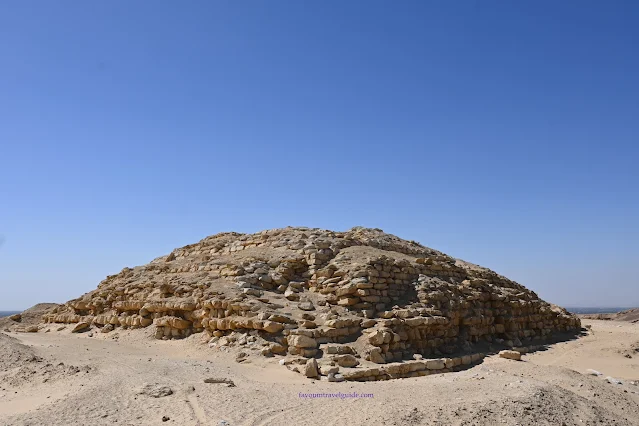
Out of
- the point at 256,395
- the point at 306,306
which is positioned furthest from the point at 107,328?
the point at 256,395

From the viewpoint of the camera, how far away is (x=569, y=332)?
773 inches

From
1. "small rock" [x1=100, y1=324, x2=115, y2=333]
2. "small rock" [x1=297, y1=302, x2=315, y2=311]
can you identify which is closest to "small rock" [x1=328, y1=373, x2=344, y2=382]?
"small rock" [x1=297, y1=302, x2=315, y2=311]

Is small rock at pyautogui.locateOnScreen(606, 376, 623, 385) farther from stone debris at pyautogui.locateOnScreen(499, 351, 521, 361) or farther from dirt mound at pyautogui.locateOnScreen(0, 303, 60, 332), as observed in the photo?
dirt mound at pyautogui.locateOnScreen(0, 303, 60, 332)

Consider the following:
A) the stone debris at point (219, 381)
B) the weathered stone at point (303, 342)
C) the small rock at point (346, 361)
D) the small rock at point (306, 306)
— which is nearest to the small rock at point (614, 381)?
the small rock at point (346, 361)

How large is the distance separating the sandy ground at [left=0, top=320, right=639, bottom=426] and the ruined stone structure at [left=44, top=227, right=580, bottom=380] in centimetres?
84

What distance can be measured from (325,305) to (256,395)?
211 inches

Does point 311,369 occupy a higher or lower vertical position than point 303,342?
lower

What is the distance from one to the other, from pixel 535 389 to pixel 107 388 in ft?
22.9

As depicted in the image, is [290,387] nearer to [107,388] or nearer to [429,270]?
[107,388]

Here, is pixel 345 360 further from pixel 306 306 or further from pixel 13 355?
pixel 13 355

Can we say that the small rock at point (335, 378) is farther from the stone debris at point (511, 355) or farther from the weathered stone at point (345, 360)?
the stone debris at point (511, 355)

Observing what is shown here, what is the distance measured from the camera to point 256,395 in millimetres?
7598

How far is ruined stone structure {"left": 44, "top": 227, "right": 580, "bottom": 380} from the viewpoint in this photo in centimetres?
1095

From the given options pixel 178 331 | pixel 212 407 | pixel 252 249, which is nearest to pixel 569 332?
pixel 252 249
